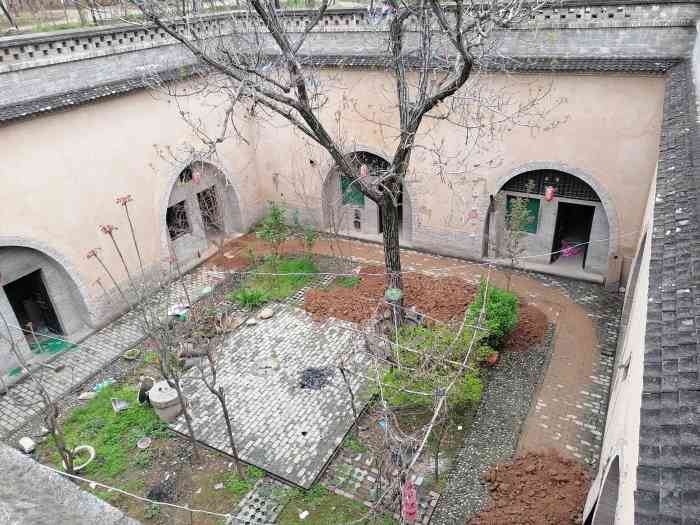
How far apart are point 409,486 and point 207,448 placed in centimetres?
388

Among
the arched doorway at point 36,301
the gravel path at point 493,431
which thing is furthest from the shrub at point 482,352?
the arched doorway at point 36,301

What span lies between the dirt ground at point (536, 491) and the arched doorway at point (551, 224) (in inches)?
218

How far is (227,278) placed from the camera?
1373cm

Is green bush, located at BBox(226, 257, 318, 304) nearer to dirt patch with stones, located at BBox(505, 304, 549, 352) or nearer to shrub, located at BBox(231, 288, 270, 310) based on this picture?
shrub, located at BBox(231, 288, 270, 310)

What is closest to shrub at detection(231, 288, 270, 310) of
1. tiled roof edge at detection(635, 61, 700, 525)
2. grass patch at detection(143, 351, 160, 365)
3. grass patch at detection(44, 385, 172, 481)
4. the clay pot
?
grass patch at detection(143, 351, 160, 365)

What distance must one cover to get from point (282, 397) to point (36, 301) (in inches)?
256

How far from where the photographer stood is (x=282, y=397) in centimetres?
950

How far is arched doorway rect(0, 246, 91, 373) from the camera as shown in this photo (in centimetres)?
1069

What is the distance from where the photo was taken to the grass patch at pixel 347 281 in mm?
12961

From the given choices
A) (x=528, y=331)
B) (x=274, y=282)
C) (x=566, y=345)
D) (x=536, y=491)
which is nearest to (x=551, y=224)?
(x=528, y=331)

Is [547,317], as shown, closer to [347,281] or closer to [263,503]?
[347,281]

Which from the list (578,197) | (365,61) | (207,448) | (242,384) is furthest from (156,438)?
(578,197)

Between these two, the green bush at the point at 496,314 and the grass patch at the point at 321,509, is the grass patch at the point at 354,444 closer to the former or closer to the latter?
the grass patch at the point at 321,509

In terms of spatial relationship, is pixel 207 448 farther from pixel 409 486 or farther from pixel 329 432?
pixel 409 486
